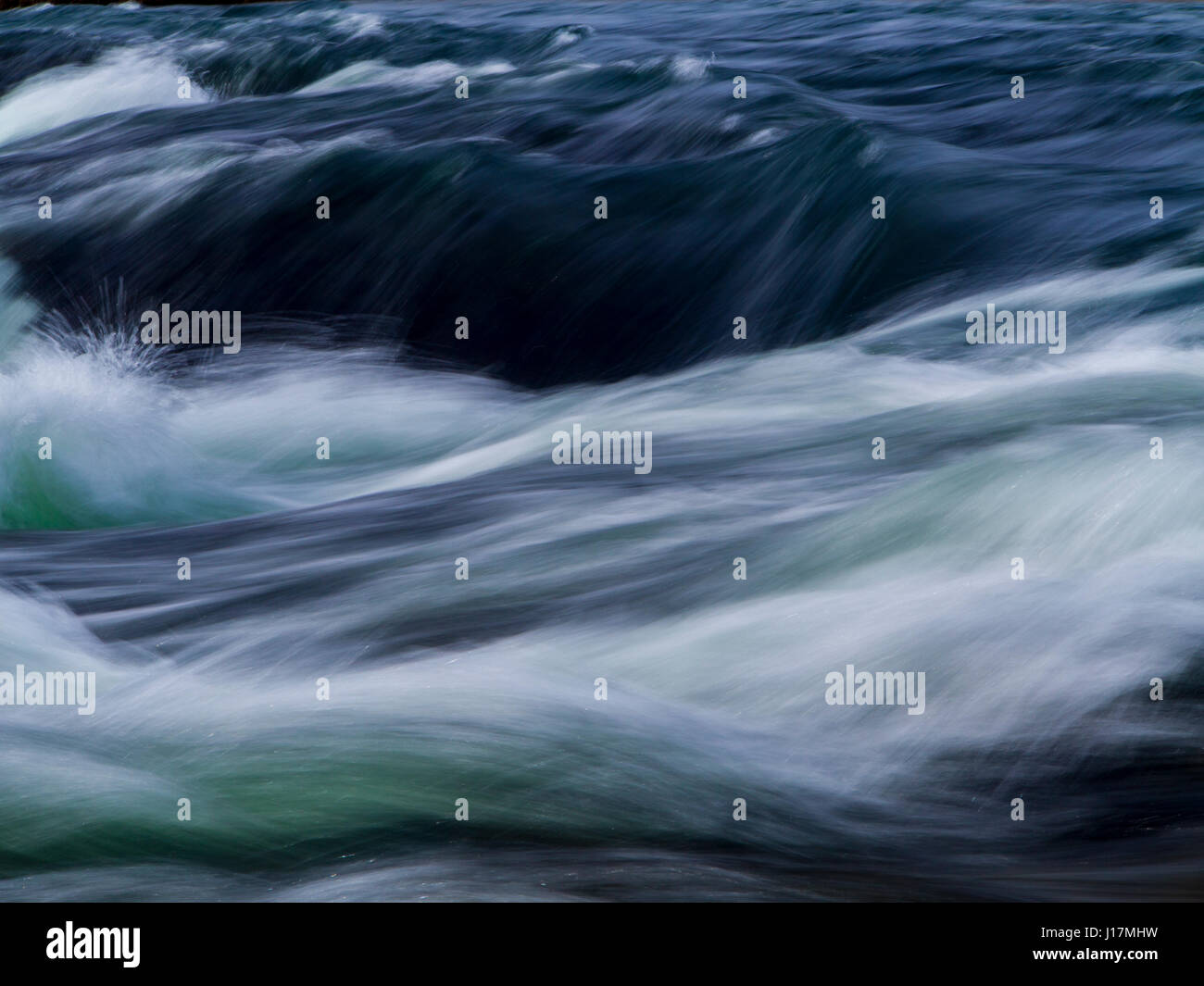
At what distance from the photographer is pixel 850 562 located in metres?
3.93

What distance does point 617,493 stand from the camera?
14.9 ft

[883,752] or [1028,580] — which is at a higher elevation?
[1028,580]

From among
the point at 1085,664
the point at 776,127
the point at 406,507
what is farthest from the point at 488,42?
the point at 1085,664

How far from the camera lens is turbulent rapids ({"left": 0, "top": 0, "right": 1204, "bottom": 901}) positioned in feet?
9.94

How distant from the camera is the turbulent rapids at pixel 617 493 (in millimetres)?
3029

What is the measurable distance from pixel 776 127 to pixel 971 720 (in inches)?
204

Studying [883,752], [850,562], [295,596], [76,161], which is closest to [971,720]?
[883,752]

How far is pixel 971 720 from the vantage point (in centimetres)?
322

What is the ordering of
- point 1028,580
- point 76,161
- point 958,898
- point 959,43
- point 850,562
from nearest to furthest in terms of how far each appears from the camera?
point 958,898, point 1028,580, point 850,562, point 76,161, point 959,43

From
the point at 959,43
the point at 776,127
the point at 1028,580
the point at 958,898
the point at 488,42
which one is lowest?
the point at 958,898

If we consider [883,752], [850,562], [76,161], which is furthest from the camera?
[76,161]

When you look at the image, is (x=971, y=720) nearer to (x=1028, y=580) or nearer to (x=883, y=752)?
(x=883, y=752)

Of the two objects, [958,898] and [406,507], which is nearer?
[958,898]

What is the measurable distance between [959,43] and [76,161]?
6794mm
